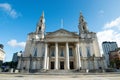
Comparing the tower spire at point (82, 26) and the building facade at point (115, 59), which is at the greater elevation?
the tower spire at point (82, 26)

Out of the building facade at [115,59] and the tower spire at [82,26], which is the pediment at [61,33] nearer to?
the tower spire at [82,26]

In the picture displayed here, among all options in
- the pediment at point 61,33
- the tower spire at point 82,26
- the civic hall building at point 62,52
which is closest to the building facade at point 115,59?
the civic hall building at point 62,52

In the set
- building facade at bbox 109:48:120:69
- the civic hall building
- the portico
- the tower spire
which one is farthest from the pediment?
building facade at bbox 109:48:120:69

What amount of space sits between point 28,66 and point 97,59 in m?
21.1

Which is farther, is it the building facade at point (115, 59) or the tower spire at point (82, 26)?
the building facade at point (115, 59)

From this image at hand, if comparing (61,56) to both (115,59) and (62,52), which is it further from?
(115,59)

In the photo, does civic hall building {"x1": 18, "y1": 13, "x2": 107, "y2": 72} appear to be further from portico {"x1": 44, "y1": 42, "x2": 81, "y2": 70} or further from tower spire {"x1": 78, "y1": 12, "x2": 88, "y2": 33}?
tower spire {"x1": 78, "y1": 12, "x2": 88, "y2": 33}

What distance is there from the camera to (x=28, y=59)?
35938 mm

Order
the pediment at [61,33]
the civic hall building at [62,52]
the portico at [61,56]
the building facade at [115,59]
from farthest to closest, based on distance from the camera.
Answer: the building facade at [115,59]
the pediment at [61,33]
the portico at [61,56]
the civic hall building at [62,52]

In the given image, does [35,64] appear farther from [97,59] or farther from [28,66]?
[97,59]

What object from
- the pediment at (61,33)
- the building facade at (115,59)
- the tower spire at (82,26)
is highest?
the tower spire at (82,26)

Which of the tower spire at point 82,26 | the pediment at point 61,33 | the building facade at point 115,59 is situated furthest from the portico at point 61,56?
the building facade at point 115,59

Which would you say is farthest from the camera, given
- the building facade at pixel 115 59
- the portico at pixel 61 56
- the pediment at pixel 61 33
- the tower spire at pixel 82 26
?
the building facade at pixel 115 59

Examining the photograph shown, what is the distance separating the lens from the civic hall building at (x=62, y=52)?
3406cm
